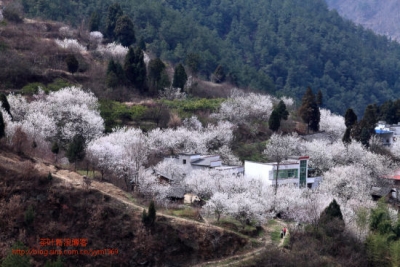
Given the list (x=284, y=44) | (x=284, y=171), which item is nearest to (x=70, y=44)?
(x=284, y=171)

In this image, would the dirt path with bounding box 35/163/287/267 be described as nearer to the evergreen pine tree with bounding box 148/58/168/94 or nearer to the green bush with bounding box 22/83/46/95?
the green bush with bounding box 22/83/46/95

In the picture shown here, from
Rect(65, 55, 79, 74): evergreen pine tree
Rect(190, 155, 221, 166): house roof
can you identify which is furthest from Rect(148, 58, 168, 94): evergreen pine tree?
Rect(190, 155, 221, 166): house roof

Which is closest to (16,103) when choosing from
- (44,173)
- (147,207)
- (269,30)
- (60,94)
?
(60,94)

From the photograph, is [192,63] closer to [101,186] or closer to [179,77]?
[179,77]

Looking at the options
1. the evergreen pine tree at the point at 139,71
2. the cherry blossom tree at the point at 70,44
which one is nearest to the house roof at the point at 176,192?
the evergreen pine tree at the point at 139,71

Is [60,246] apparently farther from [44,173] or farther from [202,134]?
[202,134]

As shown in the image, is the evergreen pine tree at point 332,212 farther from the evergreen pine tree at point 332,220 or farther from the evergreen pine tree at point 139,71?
the evergreen pine tree at point 139,71

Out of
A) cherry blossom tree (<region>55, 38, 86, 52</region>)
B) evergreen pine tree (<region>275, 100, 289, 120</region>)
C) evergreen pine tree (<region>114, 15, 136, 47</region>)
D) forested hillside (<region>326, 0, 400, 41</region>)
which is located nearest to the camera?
evergreen pine tree (<region>275, 100, 289, 120</region>)

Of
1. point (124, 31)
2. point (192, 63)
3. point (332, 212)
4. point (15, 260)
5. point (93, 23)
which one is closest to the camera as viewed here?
point (15, 260)
